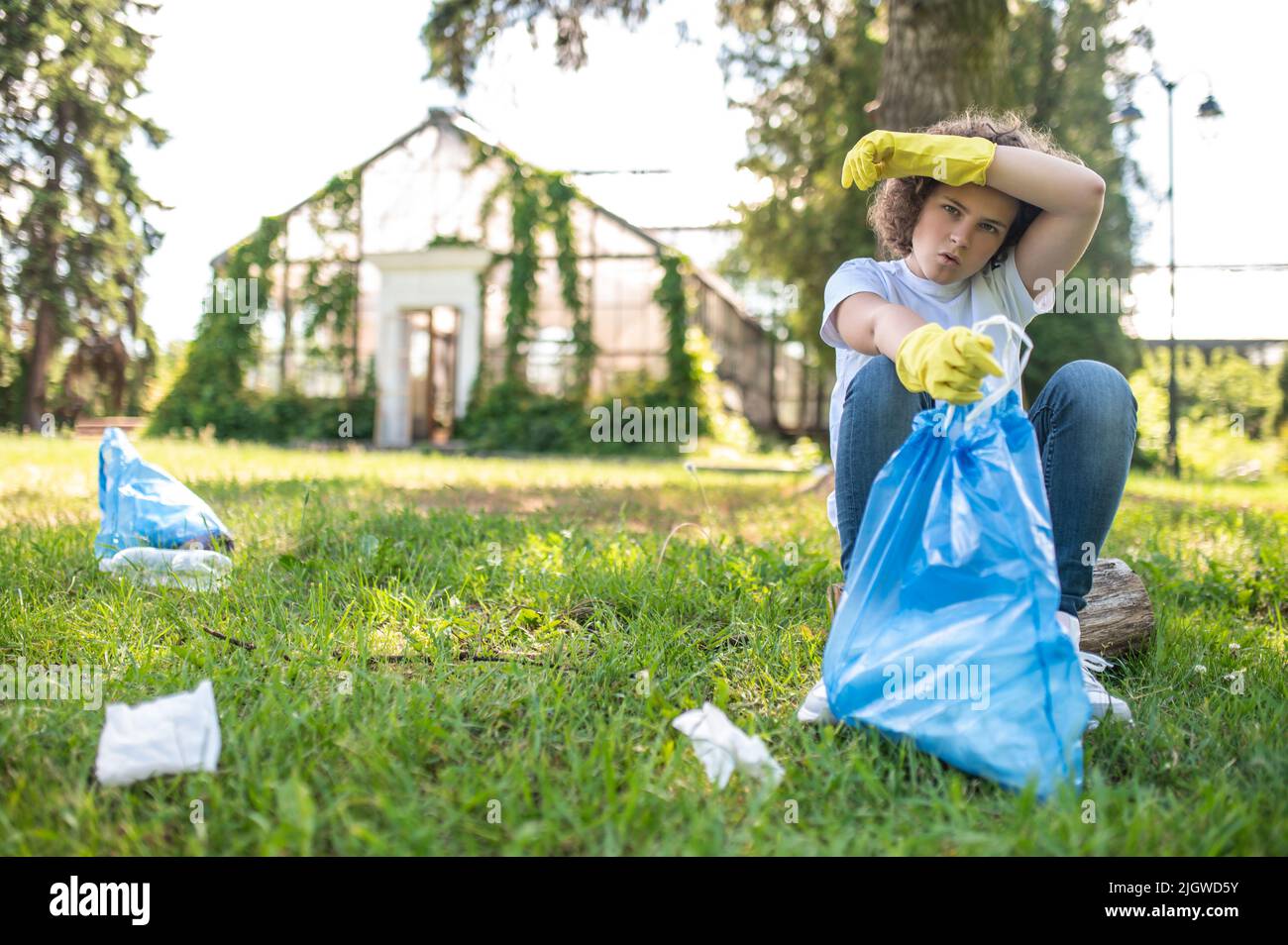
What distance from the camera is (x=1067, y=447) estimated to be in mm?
1751

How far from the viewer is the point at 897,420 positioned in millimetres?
1681

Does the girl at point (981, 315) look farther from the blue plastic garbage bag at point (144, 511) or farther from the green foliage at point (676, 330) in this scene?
the green foliage at point (676, 330)

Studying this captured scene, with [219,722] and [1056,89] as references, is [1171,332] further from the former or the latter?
[219,722]

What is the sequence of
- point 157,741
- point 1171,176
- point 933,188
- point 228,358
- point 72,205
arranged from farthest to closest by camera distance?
point 228,358 → point 1171,176 → point 72,205 → point 933,188 → point 157,741

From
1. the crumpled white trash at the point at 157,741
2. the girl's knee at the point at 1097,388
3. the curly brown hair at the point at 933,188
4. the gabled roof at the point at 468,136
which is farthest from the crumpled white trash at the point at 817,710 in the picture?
the gabled roof at the point at 468,136

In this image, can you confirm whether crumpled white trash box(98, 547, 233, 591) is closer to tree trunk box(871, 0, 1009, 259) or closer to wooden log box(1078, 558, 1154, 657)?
wooden log box(1078, 558, 1154, 657)

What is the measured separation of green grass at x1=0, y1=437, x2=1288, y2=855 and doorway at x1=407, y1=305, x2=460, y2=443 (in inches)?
414

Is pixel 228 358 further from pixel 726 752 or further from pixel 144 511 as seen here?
pixel 726 752

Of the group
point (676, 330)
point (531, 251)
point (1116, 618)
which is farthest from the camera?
point (531, 251)

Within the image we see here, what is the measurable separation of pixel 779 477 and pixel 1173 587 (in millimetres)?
A: 5911

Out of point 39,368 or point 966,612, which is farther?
point 39,368

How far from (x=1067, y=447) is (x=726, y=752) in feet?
3.15

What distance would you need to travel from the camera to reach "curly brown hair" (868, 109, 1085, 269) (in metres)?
1.95

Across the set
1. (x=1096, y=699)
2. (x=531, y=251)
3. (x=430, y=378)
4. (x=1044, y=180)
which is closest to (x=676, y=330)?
(x=531, y=251)
